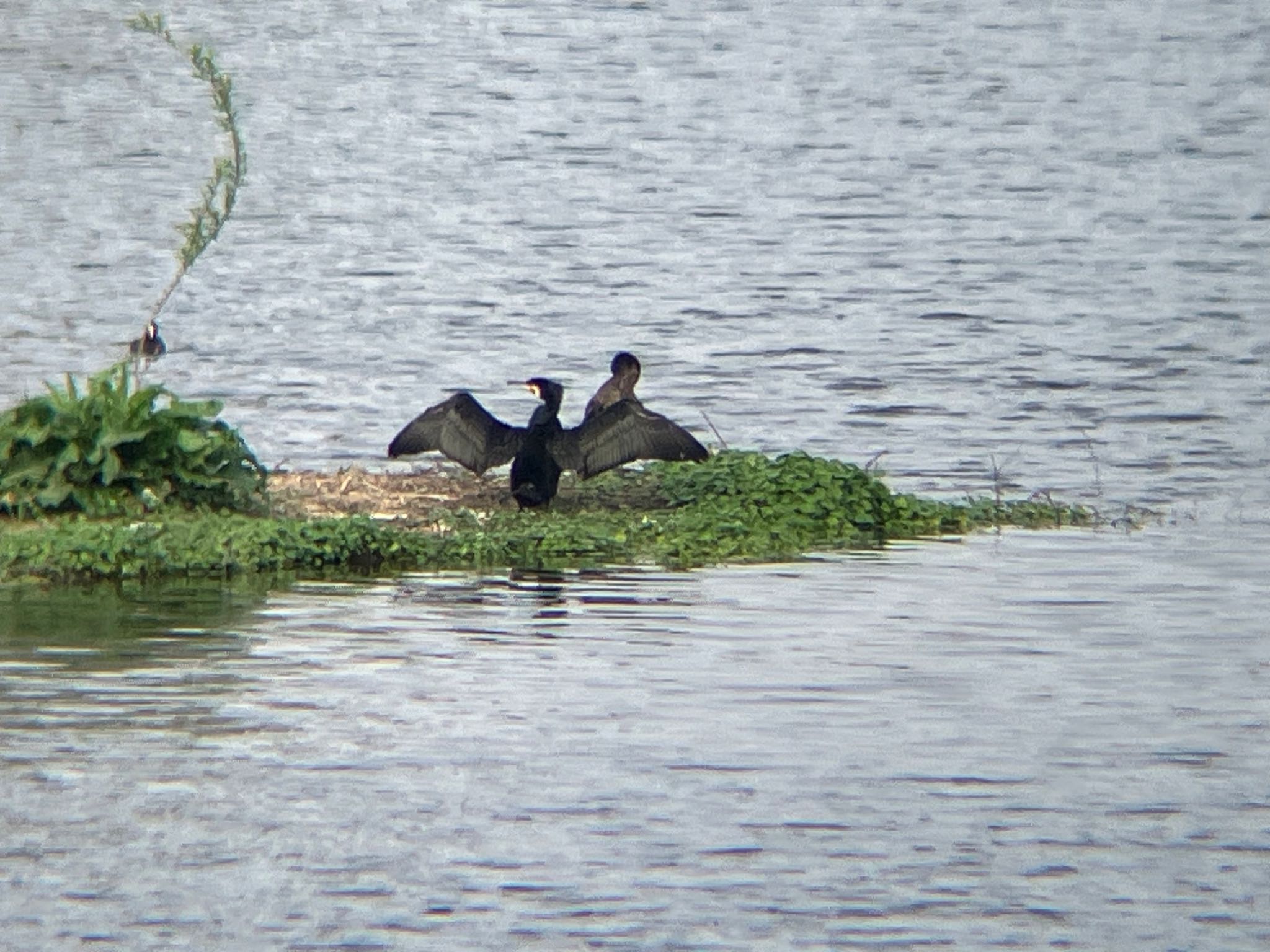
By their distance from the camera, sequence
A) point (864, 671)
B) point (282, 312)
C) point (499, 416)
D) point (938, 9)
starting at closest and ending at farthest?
1. point (864, 671)
2. point (499, 416)
3. point (282, 312)
4. point (938, 9)

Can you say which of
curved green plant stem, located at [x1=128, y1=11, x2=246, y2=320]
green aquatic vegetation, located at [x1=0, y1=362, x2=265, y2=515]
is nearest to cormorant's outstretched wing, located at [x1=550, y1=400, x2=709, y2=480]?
green aquatic vegetation, located at [x1=0, y1=362, x2=265, y2=515]

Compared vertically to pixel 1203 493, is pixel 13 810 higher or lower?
lower

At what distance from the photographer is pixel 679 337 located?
30.9 meters

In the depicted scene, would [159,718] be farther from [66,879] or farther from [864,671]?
[864,671]

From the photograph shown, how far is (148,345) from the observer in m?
21.4

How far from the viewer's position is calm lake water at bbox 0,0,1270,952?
9727 mm

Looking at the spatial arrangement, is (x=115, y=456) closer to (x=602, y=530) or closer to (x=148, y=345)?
(x=602, y=530)

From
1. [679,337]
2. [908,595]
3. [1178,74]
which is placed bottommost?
[908,595]

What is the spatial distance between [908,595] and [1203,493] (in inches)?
252

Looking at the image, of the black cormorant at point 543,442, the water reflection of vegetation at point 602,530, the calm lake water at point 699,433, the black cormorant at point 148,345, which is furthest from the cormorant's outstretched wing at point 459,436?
the black cormorant at point 148,345

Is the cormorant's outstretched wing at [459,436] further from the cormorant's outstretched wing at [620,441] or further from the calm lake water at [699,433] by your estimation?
the calm lake water at [699,433]

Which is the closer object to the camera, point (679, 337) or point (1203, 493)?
point (1203, 493)

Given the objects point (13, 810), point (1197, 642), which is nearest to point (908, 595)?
point (1197, 642)

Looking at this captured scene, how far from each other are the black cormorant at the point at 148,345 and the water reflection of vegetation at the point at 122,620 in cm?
498
